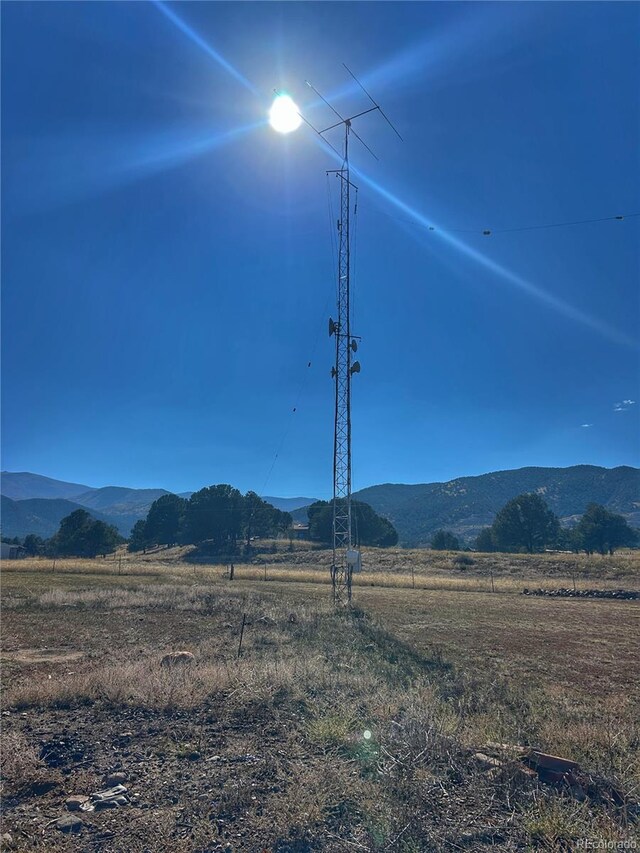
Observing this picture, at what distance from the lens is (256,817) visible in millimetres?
4652

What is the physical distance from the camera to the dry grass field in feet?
14.5

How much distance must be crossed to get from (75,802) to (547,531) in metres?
82.0

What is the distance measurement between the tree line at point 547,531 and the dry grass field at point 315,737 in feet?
204

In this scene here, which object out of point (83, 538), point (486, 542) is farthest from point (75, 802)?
point (486, 542)

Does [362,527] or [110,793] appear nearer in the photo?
[110,793]

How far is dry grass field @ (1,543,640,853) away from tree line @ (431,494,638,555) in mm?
62095

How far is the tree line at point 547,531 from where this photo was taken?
227 ft

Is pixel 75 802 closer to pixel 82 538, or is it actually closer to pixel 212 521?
pixel 212 521

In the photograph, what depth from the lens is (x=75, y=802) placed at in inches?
197

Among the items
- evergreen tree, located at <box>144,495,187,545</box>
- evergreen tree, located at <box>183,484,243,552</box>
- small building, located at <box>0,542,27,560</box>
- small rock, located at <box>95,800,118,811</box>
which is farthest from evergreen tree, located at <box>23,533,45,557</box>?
small rock, located at <box>95,800,118,811</box>

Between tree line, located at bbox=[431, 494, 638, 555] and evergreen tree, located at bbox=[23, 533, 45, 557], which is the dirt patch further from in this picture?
evergreen tree, located at bbox=[23, 533, 45, 557]

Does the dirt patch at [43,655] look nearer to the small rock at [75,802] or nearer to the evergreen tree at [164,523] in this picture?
the small rock at [75,802]

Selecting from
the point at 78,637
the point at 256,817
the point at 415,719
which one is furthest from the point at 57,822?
→ the point at 78,637

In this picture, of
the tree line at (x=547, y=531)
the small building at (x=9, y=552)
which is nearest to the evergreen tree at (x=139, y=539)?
the small building at (x=9, y=552)
